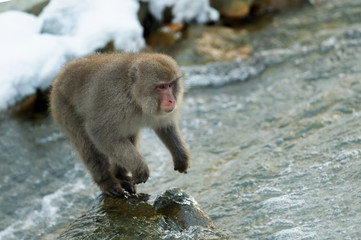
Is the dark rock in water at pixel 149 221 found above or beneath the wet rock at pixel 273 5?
above

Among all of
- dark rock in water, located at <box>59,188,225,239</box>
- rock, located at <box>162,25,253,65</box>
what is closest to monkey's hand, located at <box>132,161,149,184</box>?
dark rock in water, located at <box>59,188,225,239</box>

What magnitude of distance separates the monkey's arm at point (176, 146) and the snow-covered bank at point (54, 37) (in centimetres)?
254

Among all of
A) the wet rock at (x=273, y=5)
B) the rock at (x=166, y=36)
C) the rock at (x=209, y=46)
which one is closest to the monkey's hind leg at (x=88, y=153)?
the rock at (x=209, y=46)

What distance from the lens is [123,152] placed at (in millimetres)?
5277

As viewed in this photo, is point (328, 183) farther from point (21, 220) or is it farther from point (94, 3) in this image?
point (94, 3)

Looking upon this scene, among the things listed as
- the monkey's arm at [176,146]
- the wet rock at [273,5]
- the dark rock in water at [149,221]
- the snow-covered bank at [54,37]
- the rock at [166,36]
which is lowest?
the wet rock at [273,5]

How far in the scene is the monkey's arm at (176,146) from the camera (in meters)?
5.59

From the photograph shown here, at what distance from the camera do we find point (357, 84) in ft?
25.8

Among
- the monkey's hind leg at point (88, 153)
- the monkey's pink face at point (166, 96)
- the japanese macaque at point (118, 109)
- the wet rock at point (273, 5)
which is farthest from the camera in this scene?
the wet rock at point (273, 5)

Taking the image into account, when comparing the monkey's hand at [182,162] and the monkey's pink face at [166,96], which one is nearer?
the monkey's pink face at [166,96]

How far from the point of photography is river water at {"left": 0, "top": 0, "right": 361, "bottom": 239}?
5.09 metres

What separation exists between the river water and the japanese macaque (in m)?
0.57

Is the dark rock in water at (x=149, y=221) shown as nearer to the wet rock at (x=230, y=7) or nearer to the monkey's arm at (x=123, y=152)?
the monkey's arm at (x=123, y=152)

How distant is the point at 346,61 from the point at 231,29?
9.95 ft
